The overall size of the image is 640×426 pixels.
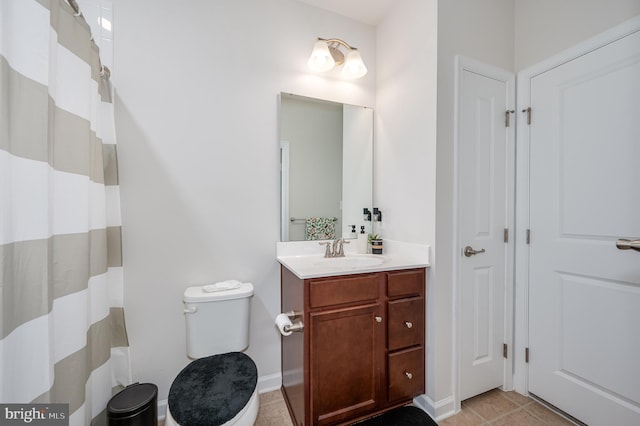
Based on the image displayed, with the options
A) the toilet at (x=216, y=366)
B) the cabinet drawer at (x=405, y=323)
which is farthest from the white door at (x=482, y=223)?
the toilet at (x=216, y=366)

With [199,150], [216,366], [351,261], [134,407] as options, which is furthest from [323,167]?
[134,407]

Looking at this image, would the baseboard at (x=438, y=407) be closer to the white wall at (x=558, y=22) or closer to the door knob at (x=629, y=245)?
the door knob at (x=629, y=245)

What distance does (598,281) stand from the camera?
4.49 feet

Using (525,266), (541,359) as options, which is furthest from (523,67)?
(541,359)

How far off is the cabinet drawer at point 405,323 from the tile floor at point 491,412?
0.50 meters

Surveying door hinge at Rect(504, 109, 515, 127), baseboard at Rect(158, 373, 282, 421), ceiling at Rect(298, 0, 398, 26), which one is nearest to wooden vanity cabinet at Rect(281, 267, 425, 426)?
baseboard at Rect(158, 373, 282, 421)

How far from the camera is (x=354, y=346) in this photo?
136 centimetres

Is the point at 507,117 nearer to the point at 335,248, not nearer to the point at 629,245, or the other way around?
the point at 629,245

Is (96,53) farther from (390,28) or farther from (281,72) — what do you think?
(390,28)

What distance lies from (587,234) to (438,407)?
4.24ft

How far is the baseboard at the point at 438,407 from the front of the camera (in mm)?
1485

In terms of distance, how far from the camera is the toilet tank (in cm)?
140

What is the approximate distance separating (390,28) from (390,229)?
1.49 metres

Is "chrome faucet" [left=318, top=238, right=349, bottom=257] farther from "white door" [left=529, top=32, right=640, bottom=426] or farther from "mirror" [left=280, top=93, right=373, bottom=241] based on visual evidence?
"white door" [left=529, top=32, right=640, bottom=426]
